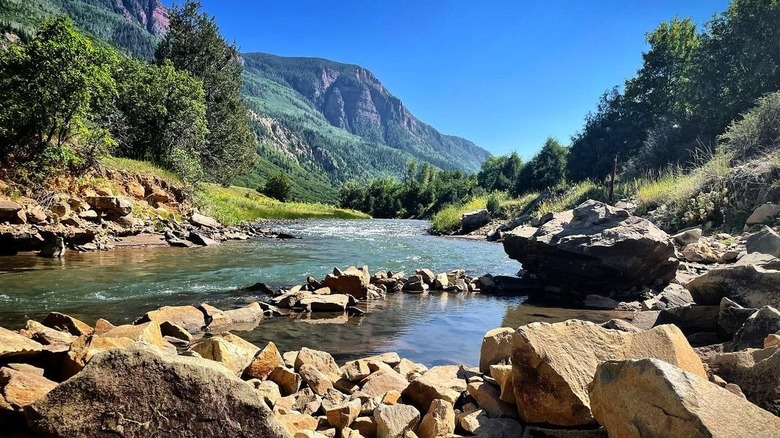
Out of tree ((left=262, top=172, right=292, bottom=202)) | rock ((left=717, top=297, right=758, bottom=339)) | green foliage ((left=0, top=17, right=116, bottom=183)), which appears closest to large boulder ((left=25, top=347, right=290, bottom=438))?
rock ((left=717, top=297, right=758, bottom=339))

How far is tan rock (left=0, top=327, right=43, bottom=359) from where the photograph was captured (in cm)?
388

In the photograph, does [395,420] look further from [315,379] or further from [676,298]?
[676,298]

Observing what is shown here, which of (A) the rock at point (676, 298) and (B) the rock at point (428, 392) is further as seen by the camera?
(A) the rock at point (676, 298)

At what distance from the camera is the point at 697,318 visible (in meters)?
6.86

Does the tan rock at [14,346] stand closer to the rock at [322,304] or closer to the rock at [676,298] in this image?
the rock at [322,304]

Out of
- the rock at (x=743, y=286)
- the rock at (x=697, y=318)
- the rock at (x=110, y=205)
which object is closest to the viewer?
the rock at (x=743, y=286)

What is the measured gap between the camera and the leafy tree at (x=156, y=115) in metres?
30.5

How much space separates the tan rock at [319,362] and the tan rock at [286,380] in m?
0.55

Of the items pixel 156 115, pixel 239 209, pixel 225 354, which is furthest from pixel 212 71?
pixel 225 354

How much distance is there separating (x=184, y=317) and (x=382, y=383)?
4905mm

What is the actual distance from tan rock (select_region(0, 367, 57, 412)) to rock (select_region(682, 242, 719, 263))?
52.0 ft

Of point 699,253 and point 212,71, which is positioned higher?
point 212,71

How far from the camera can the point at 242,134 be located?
5134cm

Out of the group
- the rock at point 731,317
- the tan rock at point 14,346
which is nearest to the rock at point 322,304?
the tan rock at point 14,346
